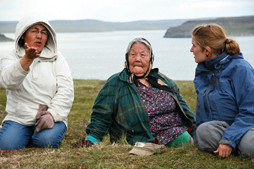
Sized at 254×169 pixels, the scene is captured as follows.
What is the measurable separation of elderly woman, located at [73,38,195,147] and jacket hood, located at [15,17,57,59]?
4.73 ft

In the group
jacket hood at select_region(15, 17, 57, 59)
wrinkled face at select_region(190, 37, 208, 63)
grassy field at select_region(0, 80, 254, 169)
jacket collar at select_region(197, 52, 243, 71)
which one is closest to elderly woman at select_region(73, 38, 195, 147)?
grassy field at select_region(0, 80, 254, 169)

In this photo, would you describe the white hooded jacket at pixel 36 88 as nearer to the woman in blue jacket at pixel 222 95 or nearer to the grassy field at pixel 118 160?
the grassy field at pixel 118 160

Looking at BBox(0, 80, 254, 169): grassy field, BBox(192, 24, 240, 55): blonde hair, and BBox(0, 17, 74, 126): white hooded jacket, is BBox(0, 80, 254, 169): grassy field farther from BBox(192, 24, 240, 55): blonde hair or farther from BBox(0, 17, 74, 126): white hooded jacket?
BBox(192, 24, 240, 55): blonde hair

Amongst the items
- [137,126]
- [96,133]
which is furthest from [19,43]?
[137,126]

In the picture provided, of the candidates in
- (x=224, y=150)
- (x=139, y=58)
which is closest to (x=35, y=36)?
(x=139, y=58)

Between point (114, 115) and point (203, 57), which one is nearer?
point (203, 57)

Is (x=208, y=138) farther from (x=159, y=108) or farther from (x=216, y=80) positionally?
(x=159, y=108)

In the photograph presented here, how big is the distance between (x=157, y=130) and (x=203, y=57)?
4.78 ft

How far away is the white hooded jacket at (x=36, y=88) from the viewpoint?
20.2 feet

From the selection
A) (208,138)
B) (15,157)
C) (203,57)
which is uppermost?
(203,57)

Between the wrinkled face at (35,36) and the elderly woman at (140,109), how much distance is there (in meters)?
1.55

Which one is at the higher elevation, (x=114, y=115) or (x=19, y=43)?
(x=19, y=43)

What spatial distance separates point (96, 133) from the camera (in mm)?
5895

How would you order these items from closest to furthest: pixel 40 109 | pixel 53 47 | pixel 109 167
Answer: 1. pixel 109 167
2. pixel 40 109
3. pixel 53 47
